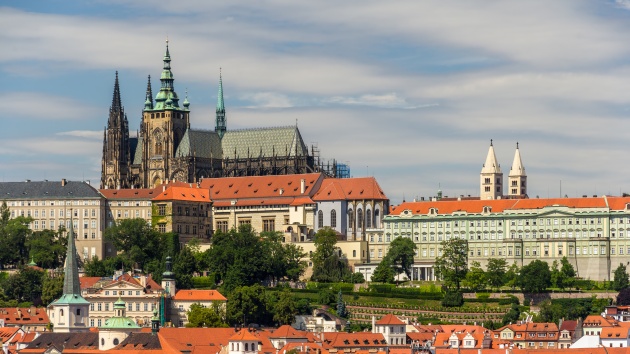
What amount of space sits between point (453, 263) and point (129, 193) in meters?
39.7

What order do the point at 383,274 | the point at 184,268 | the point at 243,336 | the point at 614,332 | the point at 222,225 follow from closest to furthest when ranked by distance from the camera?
the point at 243,336, the point at 614,332, the point at 184,268, the point at 383,274, the point at 222,225

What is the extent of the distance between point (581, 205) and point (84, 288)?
4734 cm

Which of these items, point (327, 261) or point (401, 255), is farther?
point (401, 255)

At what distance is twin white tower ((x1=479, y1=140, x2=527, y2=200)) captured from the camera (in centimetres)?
19688

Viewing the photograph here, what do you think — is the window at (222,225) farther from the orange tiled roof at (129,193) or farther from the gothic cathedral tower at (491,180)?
the gothic cathedral tower at (491,180)

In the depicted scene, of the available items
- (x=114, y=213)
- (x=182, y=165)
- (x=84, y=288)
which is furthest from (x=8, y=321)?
(x=182, y=165)

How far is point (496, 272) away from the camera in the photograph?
16200cm

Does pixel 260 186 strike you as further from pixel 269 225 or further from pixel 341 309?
pixel 341 309

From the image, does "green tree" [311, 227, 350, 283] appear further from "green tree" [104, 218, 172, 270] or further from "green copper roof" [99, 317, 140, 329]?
"green copper roof" [99, 317, 140, 329]

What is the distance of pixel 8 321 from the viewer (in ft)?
490

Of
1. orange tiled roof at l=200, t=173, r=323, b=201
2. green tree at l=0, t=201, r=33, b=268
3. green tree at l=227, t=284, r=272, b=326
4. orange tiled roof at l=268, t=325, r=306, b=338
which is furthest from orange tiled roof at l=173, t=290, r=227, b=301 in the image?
orange tiled roof at l=200, t=173, r=323, b=201

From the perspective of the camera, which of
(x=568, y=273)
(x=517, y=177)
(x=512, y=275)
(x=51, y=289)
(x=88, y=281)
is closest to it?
(x=51, y=289)

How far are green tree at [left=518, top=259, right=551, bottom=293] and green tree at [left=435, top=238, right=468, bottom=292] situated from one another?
267 inches

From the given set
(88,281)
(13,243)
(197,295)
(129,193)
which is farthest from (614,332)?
(129,193)
